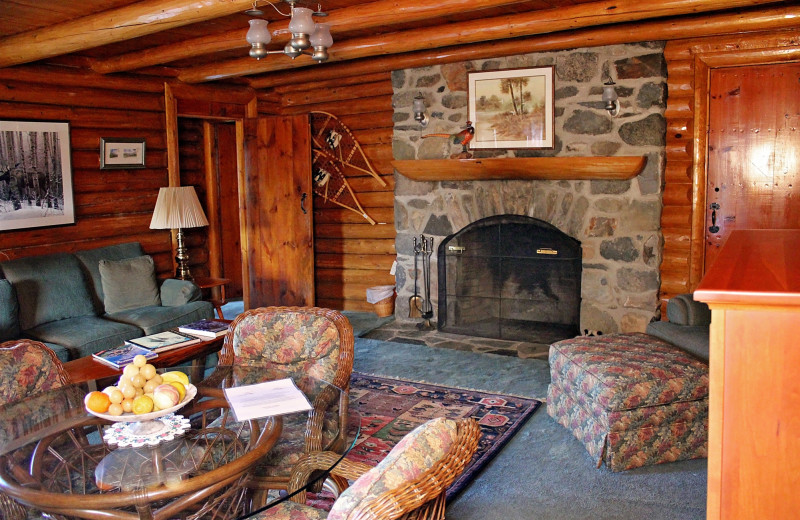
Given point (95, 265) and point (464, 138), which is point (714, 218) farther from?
point (95, 265)

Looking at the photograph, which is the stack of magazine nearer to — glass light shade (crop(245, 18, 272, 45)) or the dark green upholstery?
the dark green upholstery

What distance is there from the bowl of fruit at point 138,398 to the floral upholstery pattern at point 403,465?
0.80 m

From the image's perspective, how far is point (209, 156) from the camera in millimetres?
6910

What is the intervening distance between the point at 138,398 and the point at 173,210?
11.6 ft

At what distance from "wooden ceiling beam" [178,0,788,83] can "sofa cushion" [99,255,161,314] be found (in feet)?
5.57

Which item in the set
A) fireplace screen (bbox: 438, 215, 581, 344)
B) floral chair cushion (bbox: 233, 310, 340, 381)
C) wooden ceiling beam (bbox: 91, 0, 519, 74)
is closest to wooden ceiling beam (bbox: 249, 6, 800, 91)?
wooden ceiling beam (bbox: 91, 0, 519, 74)

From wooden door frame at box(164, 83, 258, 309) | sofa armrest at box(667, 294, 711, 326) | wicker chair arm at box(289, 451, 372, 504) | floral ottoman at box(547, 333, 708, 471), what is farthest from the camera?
wooden door frame at box(164, 83, 258, 309)

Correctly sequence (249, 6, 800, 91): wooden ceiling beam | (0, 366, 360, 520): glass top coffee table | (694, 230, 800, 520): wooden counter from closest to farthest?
1. (694, 230, 800, 520): wooden counter
2. (0, 366, 360, 520): glass top coffee table
3. (249, 6, 800, 91): wooden ceiling beam

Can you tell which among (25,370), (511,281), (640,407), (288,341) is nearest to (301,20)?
(288,341)

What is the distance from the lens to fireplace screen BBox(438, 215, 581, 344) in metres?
5.35

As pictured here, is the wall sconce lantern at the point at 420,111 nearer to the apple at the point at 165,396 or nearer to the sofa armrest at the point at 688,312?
the sofa armrest at the point at 688,312

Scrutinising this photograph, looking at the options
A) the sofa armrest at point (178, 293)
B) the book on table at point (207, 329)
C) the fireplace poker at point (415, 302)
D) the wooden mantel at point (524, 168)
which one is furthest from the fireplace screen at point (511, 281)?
the book on table at point (207, 329)

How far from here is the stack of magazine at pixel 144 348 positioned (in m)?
3.56

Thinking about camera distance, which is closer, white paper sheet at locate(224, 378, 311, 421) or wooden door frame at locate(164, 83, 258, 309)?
white paper sheet at locate(224, 378, 311, 421)
